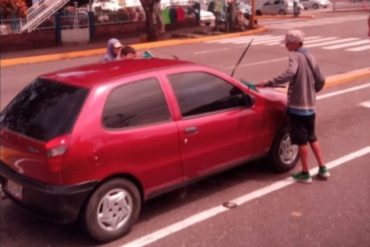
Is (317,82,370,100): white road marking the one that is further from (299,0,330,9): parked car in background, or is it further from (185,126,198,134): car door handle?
(299,0,330,9): parked car in background

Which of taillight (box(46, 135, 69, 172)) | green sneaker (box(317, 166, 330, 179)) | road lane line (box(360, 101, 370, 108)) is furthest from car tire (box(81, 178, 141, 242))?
road lane line (box(360, 101, 370, 108))

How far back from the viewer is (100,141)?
4508 mm

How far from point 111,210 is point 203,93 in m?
1.51

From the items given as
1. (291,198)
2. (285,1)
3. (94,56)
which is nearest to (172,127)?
(291,198)

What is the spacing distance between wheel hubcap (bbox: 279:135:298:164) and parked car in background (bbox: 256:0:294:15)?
41.3 m

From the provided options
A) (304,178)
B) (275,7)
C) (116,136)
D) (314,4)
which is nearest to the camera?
(116,136)

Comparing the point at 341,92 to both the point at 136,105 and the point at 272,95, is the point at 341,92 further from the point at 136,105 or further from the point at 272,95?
the point at 136,105

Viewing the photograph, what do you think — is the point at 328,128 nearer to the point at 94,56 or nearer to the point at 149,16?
the point at 94,56

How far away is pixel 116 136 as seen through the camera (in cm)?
462

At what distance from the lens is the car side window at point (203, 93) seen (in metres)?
5.20

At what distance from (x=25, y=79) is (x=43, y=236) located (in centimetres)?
1058

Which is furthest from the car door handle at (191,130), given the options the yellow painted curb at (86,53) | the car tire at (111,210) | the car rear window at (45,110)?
the yellow painted curb at (86,53)

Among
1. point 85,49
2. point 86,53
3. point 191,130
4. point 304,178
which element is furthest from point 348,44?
point 191,130

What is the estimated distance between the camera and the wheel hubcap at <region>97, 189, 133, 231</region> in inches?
182
